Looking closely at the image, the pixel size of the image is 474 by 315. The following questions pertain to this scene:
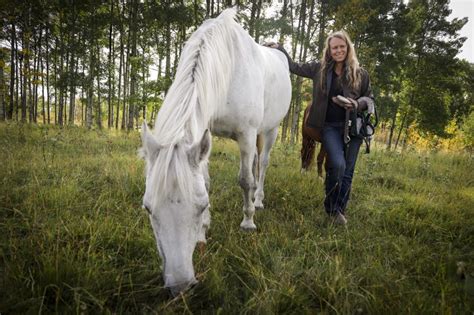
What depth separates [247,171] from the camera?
301 centimetres

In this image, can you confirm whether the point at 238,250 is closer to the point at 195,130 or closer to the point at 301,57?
the point at 195,130

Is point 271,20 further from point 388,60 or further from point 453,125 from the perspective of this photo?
point 453,125

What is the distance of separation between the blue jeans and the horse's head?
221 centimetres

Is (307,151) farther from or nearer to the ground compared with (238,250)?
farther from the ground

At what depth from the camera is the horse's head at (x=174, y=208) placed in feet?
4.72

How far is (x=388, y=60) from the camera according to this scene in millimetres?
15906

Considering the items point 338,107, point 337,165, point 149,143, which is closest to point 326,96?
point 338,107

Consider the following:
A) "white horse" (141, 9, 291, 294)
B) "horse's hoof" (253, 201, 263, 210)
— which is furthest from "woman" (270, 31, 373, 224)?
"horse's hoof" (253, 201, 263, 210)

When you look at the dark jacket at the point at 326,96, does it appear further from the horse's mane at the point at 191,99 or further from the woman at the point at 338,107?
the horse's mane at the point at 191,99

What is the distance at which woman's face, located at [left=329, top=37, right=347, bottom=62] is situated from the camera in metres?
3.24

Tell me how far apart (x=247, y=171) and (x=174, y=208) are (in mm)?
1628

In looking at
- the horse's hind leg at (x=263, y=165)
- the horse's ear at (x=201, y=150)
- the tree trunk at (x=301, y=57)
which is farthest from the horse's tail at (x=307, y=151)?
the tree trunk at (x=301, y=57)

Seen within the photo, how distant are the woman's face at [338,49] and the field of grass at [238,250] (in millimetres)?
2003

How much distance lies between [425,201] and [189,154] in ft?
13.1
